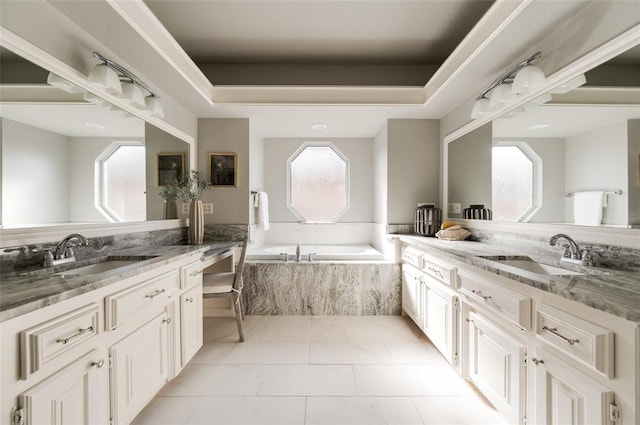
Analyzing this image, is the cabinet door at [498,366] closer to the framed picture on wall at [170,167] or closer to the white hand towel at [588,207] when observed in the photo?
the white hand towel at [588,207]

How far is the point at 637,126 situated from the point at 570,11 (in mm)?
710

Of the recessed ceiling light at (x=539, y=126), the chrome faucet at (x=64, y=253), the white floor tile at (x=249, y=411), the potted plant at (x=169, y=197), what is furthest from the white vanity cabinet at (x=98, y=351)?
the recessed ceiling light at (x=539, y=126)

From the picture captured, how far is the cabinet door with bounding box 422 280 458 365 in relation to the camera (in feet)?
5.54

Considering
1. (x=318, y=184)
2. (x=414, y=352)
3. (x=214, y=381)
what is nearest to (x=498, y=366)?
(x=414, y=352)

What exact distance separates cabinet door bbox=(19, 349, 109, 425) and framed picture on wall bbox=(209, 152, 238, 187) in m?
2.02

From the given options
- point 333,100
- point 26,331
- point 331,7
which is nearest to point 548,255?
point 333,100

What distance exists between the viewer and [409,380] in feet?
5.68

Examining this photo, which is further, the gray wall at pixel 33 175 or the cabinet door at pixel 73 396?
the gray wall at pixel 33 175

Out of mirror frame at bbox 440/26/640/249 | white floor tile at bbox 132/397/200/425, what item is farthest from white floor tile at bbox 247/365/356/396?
mirror frame at bbox 440/26/640/249

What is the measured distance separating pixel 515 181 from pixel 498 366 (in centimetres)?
119

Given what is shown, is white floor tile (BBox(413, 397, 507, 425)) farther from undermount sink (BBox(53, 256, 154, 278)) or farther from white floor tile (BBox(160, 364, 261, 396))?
undermount sink (BBox(53, 256, 154, 278))

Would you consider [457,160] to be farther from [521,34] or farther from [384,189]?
[521,34]

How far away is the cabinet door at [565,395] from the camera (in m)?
0.80

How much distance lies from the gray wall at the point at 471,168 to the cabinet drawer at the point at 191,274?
2.28m
